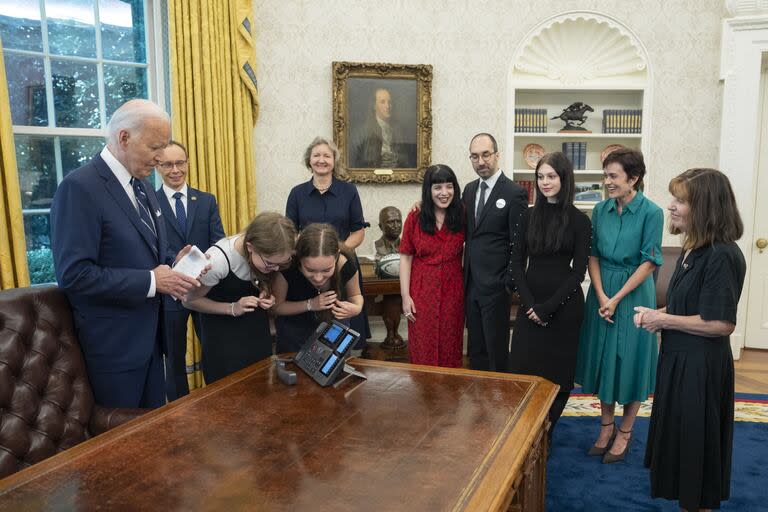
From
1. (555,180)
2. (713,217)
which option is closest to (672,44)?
(555,180)

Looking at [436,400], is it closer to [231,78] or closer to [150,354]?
[150,354]

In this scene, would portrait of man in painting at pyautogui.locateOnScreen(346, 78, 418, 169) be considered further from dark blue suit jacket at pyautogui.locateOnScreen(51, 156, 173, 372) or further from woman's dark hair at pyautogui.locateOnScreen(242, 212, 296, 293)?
dark blue suit jacket at pyautogui.locateOnScreen(51, 156, 173, 372)

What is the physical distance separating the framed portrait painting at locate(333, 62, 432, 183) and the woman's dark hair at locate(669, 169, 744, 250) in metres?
2.94

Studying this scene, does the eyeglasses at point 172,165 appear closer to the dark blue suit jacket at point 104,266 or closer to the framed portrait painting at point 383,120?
the dark blue suit jacket at point 104,266

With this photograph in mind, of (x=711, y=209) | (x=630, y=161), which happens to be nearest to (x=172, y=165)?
(x=630, y=161)

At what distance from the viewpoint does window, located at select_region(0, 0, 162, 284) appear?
3.45 metres

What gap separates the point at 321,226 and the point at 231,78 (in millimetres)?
2523

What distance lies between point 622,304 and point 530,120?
8.24ft

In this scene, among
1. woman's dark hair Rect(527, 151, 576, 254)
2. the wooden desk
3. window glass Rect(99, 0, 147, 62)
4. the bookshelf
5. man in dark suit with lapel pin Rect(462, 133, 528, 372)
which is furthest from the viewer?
the bookshelf

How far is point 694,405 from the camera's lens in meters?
2.13

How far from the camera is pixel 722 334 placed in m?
2.07

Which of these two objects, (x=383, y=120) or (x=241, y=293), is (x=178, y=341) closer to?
(x=241, y=293)

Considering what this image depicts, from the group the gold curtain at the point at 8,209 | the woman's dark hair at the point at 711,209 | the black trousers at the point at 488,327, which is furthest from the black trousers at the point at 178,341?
the woman's dark hair at the point at 711,209

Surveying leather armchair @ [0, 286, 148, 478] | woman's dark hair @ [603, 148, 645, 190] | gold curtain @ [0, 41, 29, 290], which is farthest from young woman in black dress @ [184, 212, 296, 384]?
woman's dark hair @ [603, 148, 645, 190]
